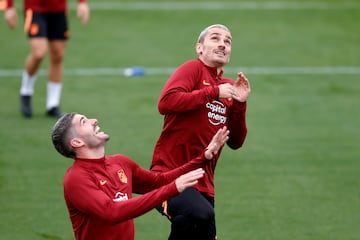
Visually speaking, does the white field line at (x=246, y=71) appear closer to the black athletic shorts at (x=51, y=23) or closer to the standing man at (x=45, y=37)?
the standing man at (x=45, y=37)

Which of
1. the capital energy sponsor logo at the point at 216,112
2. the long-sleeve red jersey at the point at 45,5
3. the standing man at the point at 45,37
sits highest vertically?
the capital energy sponsor logo at the point at 216,112

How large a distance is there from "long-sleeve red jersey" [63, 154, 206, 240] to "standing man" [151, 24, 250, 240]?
43cm

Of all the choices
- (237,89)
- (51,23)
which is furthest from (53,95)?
(237,89)

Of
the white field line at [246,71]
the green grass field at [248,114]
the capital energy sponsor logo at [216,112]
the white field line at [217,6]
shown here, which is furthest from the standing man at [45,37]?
the white field line at [217,6]

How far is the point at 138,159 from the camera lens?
10.4 metres

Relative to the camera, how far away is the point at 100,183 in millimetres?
5961

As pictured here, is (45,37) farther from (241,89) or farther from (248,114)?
(241,89)

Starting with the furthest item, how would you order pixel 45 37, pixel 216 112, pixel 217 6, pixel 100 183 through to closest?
pixel 217 6 < pixel 45 37 < pixel 216 112 < pixel 100 183

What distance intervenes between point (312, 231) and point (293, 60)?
251 inches

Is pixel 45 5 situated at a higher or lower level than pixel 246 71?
higher

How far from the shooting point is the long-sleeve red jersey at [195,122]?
6930 mm

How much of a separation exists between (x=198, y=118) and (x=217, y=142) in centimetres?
66

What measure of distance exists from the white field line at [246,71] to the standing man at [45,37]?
1824mm

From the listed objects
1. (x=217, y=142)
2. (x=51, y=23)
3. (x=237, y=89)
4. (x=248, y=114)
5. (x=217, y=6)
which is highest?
(x=237, y=89)
